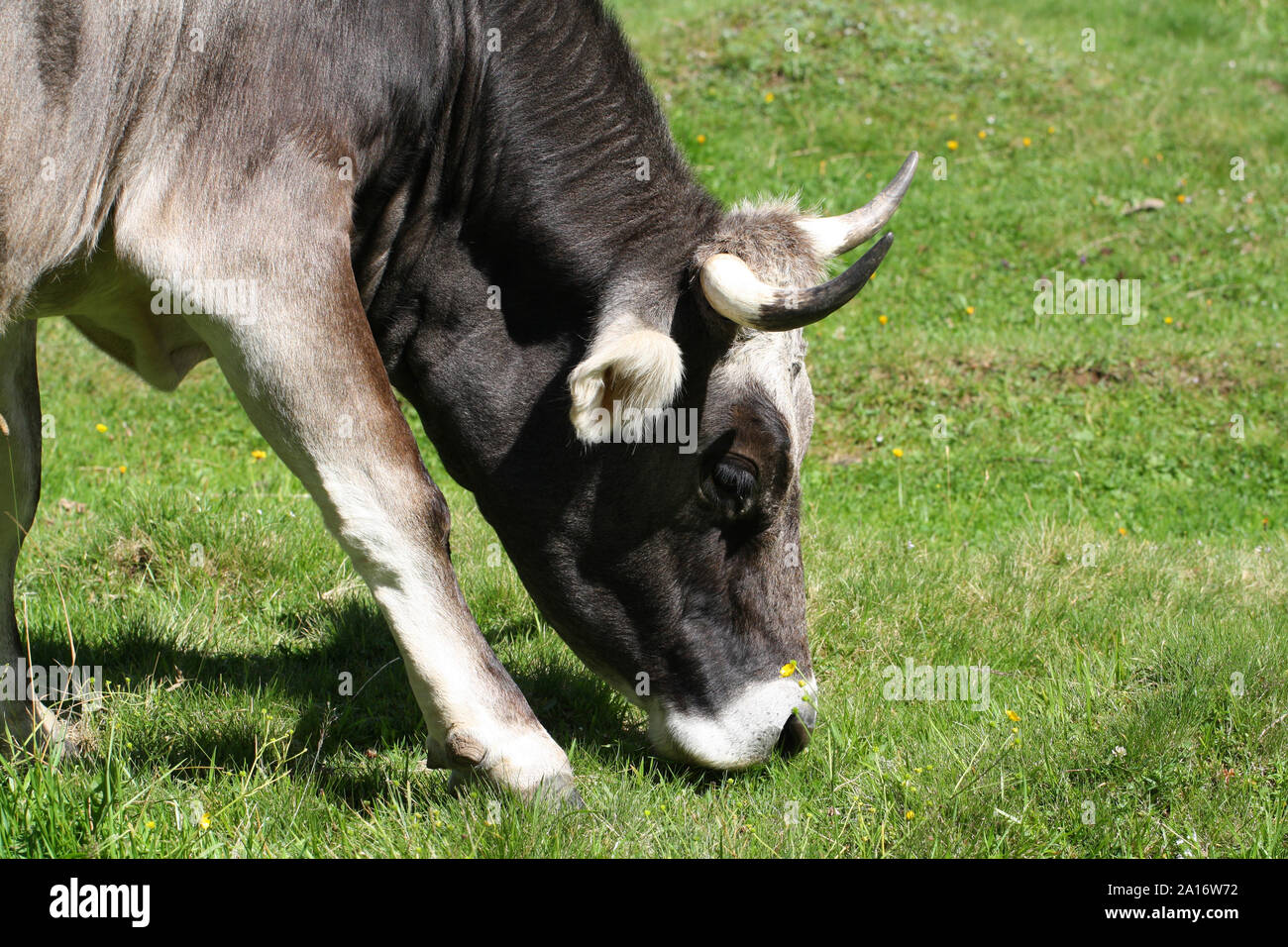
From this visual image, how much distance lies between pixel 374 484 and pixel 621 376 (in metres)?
0.78

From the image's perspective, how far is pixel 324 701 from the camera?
189 inches

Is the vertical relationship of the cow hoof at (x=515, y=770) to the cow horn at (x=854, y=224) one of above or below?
below

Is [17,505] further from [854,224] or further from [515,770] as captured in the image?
[854,224]

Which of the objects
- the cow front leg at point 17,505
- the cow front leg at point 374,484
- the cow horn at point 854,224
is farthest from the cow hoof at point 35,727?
the cow horn at point 854,224

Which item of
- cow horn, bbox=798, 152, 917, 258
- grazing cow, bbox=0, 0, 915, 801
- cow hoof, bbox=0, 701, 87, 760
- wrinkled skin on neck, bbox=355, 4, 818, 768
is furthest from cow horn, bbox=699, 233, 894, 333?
cow hoof, bbox=0, 701, 87, 760

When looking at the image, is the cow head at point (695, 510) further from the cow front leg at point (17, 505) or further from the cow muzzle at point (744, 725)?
the cow front leg at point (17, 505)

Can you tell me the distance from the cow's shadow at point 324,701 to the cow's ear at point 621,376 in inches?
47.0

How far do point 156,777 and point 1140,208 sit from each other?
32.8ft

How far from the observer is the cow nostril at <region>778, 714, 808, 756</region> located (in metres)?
4.20

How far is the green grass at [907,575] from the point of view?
12.4 feet

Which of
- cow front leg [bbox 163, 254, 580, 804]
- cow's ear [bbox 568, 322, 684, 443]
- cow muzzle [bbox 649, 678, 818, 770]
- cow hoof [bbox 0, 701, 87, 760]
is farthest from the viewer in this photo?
cow hoof [bbox 0, 701, 87, 760]

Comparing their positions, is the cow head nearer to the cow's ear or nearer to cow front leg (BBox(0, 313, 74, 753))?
the cow's ear

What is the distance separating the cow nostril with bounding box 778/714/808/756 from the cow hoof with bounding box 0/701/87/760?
2.31 m
